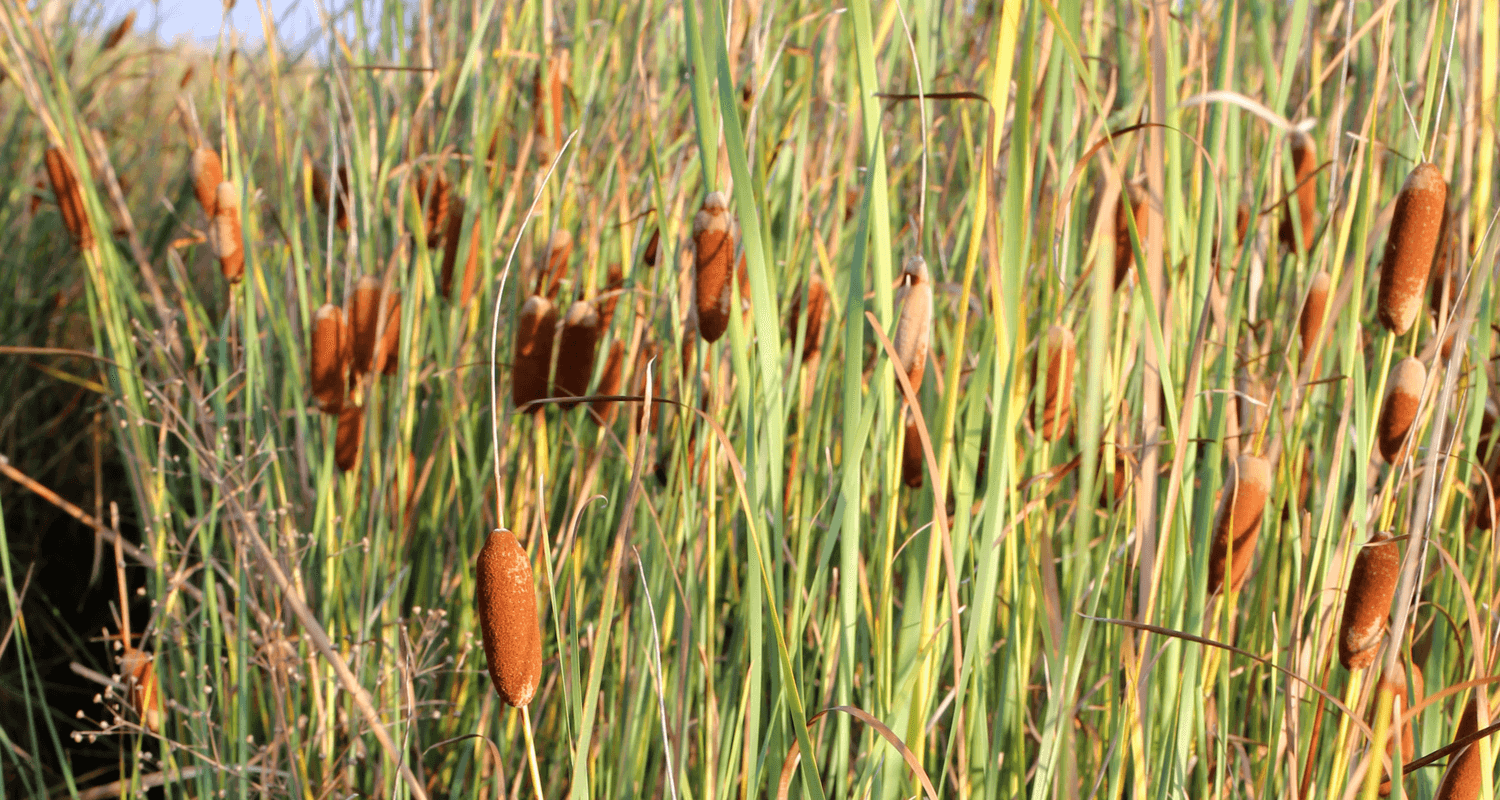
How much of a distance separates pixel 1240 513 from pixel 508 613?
0.37 meters

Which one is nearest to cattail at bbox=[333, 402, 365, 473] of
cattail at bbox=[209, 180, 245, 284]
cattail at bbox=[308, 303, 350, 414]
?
cattail at bbox=[308, 303, 350, 414]

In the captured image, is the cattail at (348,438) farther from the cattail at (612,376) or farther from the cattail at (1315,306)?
the cattail at (1315,306)

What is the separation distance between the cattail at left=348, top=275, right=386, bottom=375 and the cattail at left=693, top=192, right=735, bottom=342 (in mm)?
435

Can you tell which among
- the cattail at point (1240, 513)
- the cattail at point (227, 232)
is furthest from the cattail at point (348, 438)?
the cattail at point (1240, 513)

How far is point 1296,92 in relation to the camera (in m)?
1.49

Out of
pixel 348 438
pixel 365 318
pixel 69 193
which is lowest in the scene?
pixel 348 438

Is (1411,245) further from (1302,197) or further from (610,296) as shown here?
(610,296)

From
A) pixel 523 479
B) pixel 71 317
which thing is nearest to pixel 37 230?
pixel 71 317

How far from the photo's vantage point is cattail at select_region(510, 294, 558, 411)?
0.69 m

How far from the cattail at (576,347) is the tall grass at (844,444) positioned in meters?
0.04

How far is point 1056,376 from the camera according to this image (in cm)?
65

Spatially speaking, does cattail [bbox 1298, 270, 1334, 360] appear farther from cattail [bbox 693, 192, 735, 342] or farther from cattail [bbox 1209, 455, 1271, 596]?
cattail [bbox 693, 192, 735, 342]

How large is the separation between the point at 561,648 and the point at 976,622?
214 mm

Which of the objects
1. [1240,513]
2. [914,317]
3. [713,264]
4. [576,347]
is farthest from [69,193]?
[1240,513]
